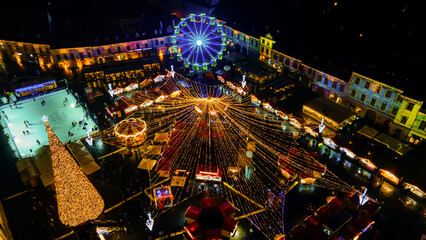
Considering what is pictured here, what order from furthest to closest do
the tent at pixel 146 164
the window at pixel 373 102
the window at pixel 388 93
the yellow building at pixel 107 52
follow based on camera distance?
the yellow building at pixel 107 52 < the window at pixel 373 102 < the window at pixel 388 93 < the tent at pixel 146 164

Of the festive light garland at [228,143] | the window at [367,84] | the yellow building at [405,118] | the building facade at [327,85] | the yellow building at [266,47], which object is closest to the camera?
the festive light garland at [228,143]

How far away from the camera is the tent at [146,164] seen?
34.8 m

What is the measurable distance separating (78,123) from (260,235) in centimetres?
3210

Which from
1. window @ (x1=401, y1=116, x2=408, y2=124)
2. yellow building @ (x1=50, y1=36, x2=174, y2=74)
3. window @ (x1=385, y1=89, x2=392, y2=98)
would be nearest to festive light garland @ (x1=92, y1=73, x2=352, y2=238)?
yellow building @ (x1=50, y1=36, x2=174, y2=74)

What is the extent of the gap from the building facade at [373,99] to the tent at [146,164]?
106ft

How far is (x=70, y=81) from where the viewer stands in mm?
53438

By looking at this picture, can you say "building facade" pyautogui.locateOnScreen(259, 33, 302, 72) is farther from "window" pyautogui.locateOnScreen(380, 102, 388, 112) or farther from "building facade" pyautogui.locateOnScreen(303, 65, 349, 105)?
"window" pyautogui.locateOnScreen(380, 102, 388, 112)

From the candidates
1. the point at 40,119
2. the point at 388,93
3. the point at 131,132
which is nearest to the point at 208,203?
the point at 131,132

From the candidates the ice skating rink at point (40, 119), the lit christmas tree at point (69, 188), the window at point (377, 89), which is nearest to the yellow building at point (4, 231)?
the lit christmas tree at point (69, 188)

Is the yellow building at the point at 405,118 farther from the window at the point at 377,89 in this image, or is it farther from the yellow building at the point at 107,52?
the yellow building at the point at 107,52

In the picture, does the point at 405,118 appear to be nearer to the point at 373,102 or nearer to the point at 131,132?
the point at 373,102

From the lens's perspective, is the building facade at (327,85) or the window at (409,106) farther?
the building facade at (327,85)

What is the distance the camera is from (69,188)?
18.9 m

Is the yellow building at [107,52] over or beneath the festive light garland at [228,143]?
over
